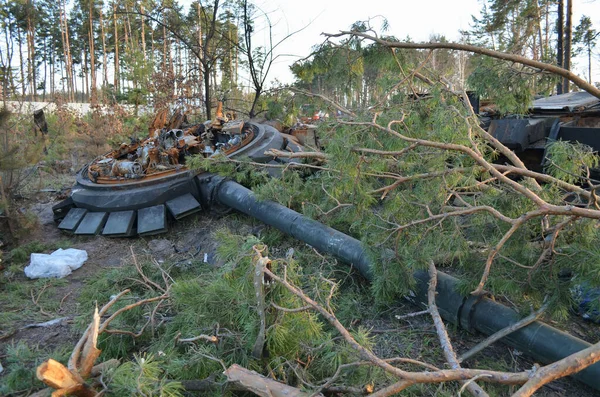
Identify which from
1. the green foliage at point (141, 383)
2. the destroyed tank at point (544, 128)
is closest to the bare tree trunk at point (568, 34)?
the destroyed tank at point (544, 128)

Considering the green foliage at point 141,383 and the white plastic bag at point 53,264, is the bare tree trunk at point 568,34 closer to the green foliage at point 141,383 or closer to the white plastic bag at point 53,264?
the white plastic bag at point 53,264

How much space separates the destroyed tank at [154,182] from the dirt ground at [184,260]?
0.64 feet

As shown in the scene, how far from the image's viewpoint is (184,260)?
511 centimetres

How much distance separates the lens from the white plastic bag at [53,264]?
476cm

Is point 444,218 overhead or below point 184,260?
overhead

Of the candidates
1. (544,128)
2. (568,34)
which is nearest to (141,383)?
(544,128)

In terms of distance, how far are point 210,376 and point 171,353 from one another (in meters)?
0.32

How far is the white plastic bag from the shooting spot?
4758 millimetres

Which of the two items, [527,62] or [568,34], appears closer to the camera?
[527,62]

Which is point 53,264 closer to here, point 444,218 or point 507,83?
point 444,218

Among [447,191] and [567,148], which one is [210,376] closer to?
[447,191]

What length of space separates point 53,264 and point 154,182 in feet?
5.70

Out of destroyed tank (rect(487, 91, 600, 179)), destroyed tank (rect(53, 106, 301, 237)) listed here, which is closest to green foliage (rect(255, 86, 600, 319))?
destroyed tank (rect(53, 106, 301, 237))

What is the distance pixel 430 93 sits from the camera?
13.8 feet
